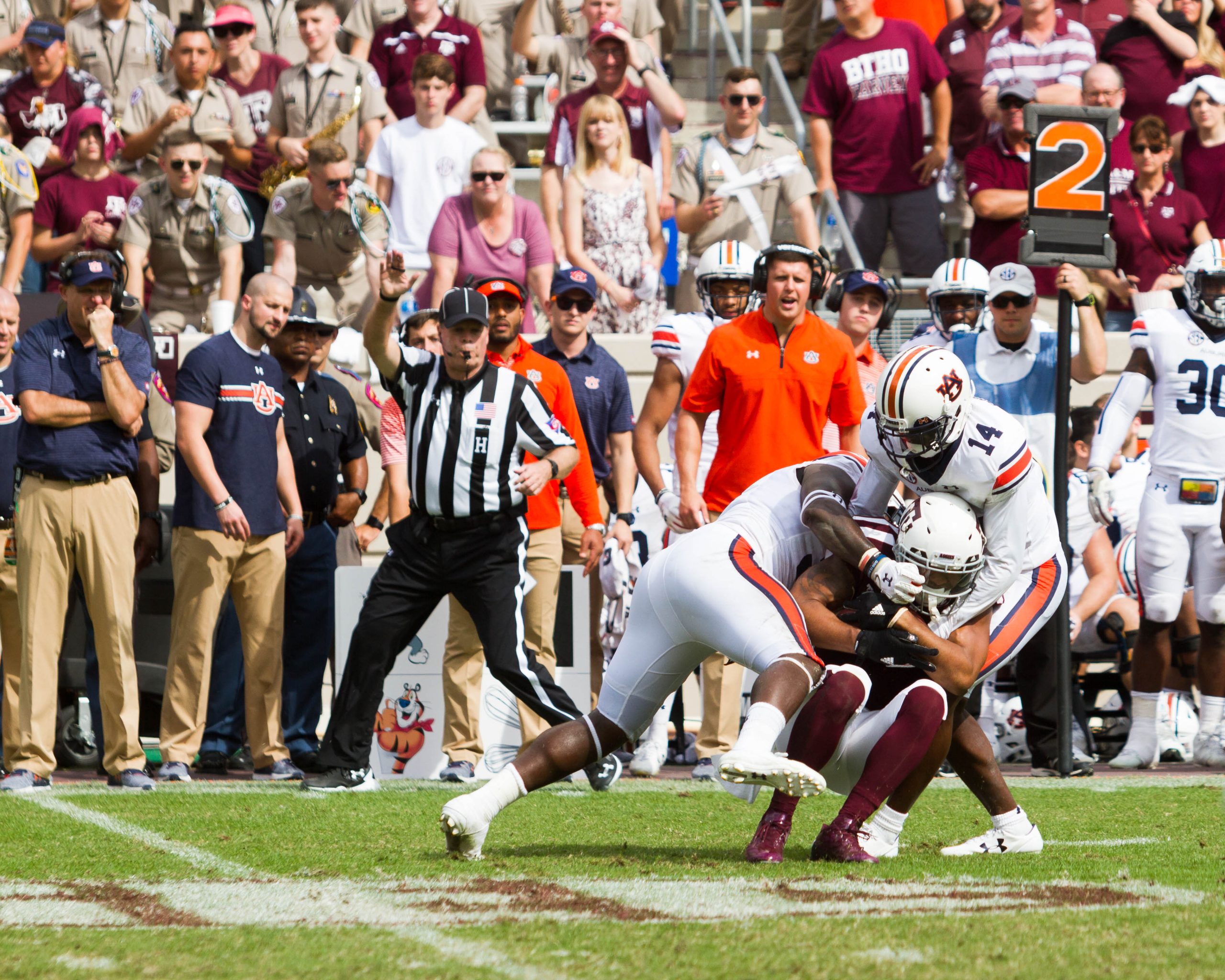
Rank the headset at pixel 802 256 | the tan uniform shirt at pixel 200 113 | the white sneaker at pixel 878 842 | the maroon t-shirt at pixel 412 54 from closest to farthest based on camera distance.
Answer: the white sneaker at pixel 878 842 < the headset at pixel 802 256 < the tan uniform shirt at pixel 200 113 < the maroon t-shirt at pixel 412 54

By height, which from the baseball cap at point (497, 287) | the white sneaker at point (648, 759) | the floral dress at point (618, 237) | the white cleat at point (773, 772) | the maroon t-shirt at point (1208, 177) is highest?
the maroon t-shirt at point (1208, 177)

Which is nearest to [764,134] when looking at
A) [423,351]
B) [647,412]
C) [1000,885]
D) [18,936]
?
[647,412]

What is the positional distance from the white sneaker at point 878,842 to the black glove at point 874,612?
0.62m

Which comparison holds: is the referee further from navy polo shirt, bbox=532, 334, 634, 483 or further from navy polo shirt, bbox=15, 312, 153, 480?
navy polo shirt, bbox=532, 334, 634, 483

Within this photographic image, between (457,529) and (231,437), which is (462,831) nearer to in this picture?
(457,529)

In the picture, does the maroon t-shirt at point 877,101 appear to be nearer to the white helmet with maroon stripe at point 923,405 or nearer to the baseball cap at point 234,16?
the baseball cap at point 234,16

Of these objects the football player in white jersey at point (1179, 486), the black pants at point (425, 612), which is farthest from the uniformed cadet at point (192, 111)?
the football player in white jersey at point (1179, 486)

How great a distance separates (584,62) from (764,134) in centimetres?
163

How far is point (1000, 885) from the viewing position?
4.41m

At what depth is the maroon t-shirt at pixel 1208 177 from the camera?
35.2ft

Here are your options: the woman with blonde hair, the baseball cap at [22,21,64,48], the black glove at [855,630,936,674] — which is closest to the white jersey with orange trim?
the woman with blonde hair

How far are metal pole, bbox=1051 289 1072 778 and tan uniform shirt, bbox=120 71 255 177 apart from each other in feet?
18.9

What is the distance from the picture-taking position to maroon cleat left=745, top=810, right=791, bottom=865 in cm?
483

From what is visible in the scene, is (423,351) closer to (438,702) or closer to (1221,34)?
(438,702)
